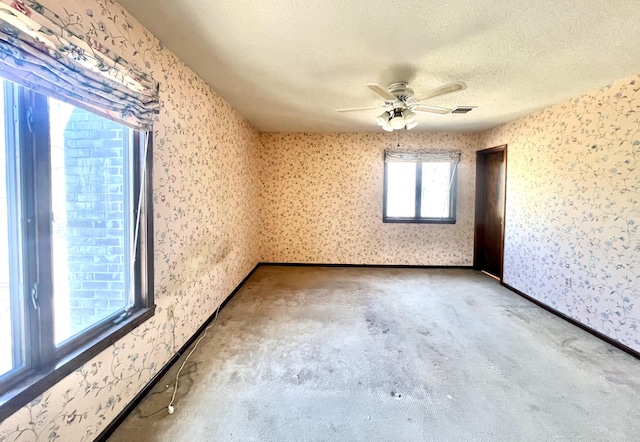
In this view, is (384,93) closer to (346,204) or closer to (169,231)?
(169,231)

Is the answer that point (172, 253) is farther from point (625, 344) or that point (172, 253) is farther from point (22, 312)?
point (625, 344)

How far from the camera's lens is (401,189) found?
4766 millimetres

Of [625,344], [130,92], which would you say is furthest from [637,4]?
[130,92]

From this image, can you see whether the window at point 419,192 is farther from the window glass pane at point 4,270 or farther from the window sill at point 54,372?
the window glass pane at point 4,270

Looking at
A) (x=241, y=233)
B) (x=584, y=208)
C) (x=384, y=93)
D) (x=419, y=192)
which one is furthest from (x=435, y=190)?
Result: (x=241, y=233)

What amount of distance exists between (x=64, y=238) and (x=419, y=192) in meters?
4.53

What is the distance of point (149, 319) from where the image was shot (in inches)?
71.4

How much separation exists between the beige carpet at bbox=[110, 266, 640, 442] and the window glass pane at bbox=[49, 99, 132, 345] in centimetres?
70

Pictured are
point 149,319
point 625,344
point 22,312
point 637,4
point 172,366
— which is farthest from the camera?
point 625,344

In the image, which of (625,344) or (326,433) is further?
(625,344)

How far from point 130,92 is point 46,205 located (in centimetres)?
70

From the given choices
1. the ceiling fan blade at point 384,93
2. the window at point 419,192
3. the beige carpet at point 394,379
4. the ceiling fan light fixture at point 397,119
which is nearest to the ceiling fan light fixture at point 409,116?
the ceiling fan light fixture at point 397,119

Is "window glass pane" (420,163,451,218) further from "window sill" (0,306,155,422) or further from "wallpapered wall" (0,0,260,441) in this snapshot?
"window sill" (0,306,155,422)

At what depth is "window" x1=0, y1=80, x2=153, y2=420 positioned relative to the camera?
110 centimetres
